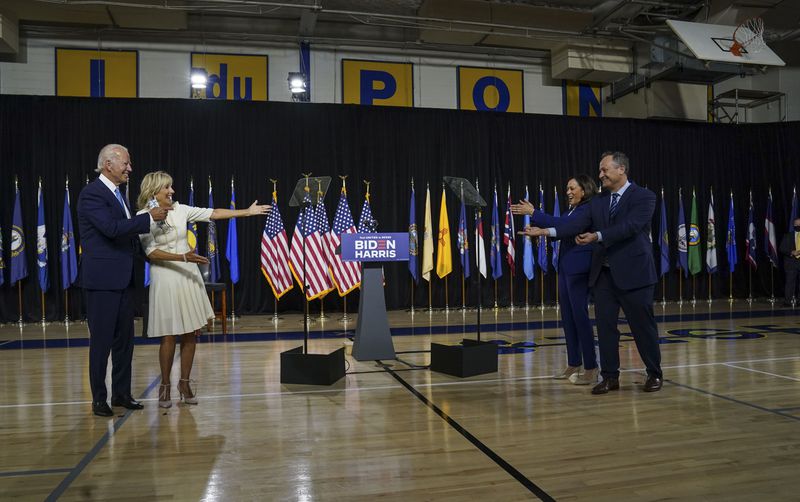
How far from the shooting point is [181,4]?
8.91 metres

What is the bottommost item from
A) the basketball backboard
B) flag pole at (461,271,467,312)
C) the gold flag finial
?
flag pole at (461,271,467,312)

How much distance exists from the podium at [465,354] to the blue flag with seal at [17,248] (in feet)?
22.8

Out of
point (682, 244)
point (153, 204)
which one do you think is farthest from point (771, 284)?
point (153, 204)

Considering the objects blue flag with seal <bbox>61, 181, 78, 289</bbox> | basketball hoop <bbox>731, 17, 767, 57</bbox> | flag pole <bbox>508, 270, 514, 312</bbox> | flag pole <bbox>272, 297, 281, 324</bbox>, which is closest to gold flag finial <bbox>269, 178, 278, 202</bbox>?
flag pole <bbox>272, 297, 281, 324</bbox>

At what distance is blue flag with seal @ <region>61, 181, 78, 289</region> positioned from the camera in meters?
8.73

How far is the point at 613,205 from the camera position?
12.7 feet

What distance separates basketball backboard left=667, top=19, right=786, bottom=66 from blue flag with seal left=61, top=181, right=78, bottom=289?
29.7ft

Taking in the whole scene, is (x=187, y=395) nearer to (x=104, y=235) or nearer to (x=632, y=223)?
(x=104, y=235)

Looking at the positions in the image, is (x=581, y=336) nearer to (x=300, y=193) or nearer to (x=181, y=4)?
(x=300, y=193)

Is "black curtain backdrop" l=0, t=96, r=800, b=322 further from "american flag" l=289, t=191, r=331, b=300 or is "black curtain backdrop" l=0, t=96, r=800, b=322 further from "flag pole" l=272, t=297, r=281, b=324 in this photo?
"american flag" l=289, t=191, r=331, b=300

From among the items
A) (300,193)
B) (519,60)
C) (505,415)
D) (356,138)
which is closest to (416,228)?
(356,138)

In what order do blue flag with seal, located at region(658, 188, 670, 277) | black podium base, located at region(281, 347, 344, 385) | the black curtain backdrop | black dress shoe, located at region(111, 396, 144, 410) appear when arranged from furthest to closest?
blue flag with seal, located at region(658, 188, 670, 277)
the black curtain backdrop
black podium base, located at region(281, 347, 344, 385)
black dress shoe, located at region(111, 396, 144, 410)

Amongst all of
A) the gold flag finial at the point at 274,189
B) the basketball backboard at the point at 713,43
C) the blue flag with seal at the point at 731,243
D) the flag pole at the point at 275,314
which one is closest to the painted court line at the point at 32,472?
the flag pole at the point at 275,314

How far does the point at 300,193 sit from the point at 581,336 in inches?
86.0
